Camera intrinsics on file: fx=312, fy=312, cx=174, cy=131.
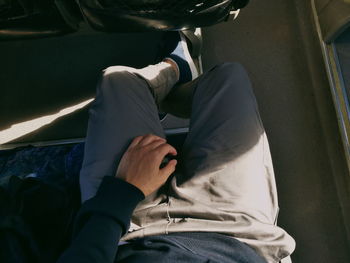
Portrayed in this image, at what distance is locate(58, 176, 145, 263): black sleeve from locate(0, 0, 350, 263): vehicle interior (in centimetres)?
34

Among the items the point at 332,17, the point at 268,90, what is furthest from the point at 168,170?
the point at 332,17

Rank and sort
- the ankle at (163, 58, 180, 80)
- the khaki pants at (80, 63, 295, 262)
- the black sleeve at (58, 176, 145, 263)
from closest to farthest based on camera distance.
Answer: the black sleeve at (58, 176, 145, 263) → the khaki pants at (80, 63, 295, 262) → the ankle at (163, 58, 180, 80)

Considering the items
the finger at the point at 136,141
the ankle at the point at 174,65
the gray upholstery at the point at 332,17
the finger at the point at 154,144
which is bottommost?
the finger at the point at 154,144

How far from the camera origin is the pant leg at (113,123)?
0.63m

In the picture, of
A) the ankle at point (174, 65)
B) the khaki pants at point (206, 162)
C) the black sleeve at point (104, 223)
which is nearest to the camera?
the black sleeve at point (104, 223)

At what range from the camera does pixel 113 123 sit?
2.14ft

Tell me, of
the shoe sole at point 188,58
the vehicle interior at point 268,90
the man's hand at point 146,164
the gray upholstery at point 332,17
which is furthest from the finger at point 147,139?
the gray upholstery at point 332,17

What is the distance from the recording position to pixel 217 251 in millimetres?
522

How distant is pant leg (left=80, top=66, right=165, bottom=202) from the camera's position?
627mm

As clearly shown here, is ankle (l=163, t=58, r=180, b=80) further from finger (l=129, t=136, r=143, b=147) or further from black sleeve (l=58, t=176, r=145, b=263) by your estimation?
black sleeve (l=58, t=176, r=145, b=263)

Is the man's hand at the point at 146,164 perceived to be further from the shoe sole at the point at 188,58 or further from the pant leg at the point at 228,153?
the shoe sole at the point at 188,58

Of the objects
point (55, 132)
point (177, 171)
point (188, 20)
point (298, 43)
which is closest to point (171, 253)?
point (177, 171)

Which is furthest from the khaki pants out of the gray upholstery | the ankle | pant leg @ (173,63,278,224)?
the gray upholstery

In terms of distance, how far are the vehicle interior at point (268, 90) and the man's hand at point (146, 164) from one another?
0.92ft
